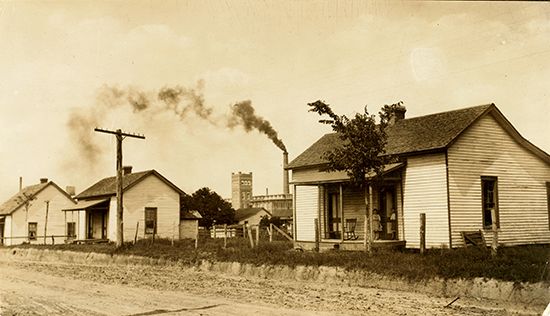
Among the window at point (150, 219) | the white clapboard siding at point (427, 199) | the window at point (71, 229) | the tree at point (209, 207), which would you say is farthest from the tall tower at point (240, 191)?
the white clapboard siding at point (427, 199)

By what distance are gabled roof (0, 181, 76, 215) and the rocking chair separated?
30656mm

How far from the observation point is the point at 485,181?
20.2m

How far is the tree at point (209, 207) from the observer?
67.2m

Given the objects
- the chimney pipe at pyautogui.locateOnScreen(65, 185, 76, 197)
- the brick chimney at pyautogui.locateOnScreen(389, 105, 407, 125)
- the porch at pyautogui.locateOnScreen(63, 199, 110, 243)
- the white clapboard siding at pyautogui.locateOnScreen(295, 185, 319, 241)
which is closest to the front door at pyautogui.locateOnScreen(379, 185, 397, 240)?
the white clapboard siding at pyautogui.locateOnScreen(295, 185, 319, 241)

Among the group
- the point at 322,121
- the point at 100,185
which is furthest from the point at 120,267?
the point at 100,185

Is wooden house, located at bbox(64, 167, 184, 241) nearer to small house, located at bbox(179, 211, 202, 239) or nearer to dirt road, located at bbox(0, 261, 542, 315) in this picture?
small house, located at bbox(179, 211, 202, 239)

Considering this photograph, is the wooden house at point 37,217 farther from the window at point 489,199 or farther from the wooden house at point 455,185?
the window at point 489,199

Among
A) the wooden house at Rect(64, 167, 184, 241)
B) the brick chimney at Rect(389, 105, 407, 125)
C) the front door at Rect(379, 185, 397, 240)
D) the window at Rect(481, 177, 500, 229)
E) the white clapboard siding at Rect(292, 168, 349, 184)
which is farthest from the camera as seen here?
the wooden house at Rect(64, 167, 184, 241)

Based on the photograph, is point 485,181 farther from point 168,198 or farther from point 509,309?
point 168,198

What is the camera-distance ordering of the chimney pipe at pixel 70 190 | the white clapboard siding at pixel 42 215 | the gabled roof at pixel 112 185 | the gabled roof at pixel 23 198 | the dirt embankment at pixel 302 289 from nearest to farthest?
the dirt embankment at pixel 302 289 → the gabled roof at pixel 112 185 → the gabled roof at pixel 23 198 → the white clapboard siding at pixel 42 215 → the chimney pipe at pixel 70 190

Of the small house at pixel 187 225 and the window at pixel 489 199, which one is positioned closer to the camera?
the window at pixel 489 199

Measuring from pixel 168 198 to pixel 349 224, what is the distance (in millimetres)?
18163

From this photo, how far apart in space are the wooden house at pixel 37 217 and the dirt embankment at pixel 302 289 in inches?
967

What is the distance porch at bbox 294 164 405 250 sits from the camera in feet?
66.1
